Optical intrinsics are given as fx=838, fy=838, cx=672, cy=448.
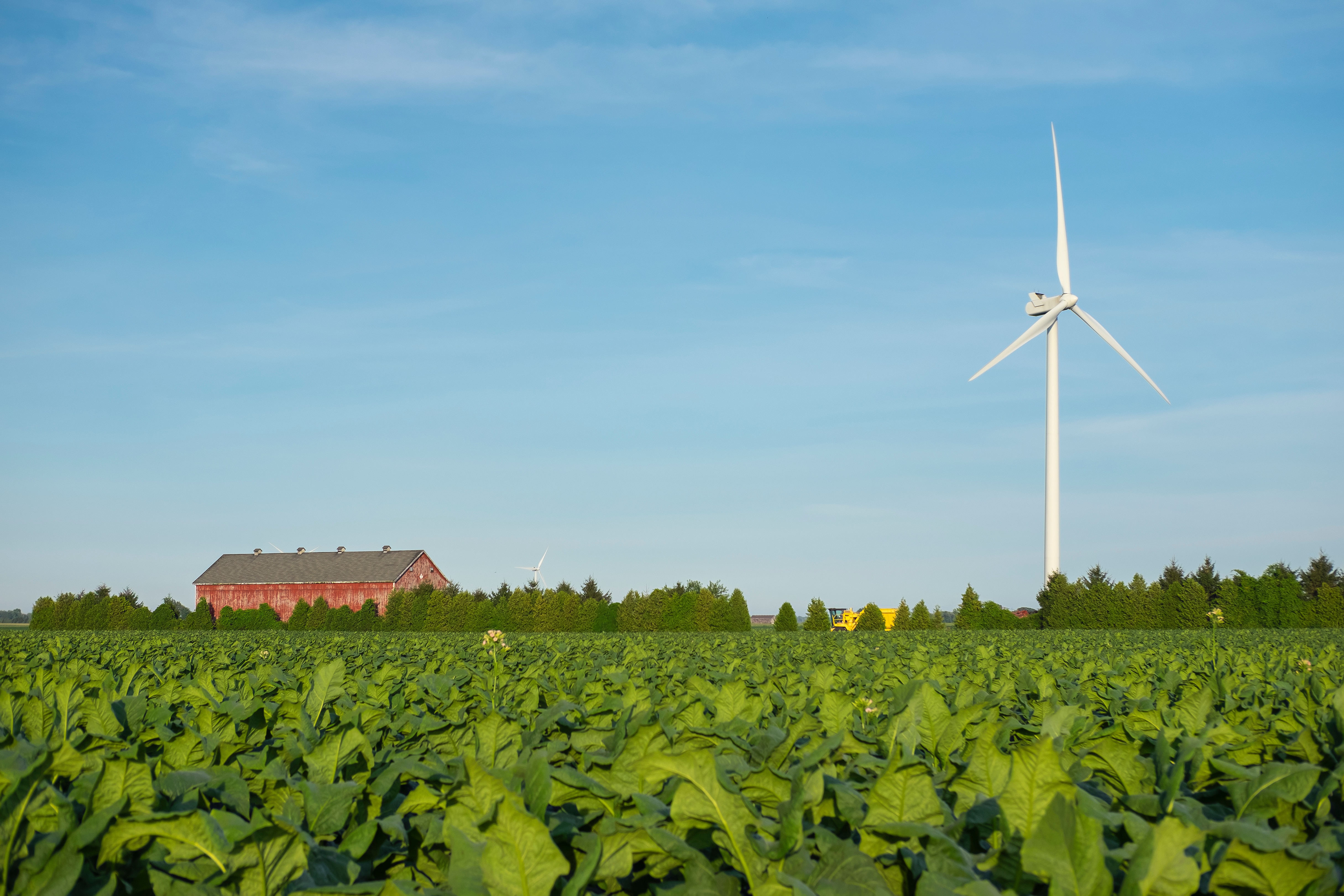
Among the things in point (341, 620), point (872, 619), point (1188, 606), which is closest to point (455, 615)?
point (341, 620)

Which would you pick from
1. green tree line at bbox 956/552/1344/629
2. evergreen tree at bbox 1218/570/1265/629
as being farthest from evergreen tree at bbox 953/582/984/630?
evergreen tree at bbox 1218/570/1265/629

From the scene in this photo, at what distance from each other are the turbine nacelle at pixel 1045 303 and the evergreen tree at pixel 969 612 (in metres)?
18.8

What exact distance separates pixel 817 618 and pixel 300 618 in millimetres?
36854

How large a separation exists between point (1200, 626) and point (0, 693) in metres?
56.6

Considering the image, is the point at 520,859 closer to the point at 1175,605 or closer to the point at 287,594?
the point at 1175,605

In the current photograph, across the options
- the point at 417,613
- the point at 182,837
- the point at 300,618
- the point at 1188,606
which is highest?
the point at 182,837

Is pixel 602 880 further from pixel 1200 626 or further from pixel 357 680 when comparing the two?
pixel 1200 626

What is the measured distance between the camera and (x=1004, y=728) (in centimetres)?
329

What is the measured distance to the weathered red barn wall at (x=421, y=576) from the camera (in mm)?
87438

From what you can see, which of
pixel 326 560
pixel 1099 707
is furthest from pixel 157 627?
pixel 1099 707

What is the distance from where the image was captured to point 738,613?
178ft

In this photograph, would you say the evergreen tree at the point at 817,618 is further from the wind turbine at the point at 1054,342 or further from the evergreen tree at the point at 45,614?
the evergreen tree at the point at 45,614

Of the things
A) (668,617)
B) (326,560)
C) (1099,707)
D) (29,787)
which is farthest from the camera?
(326,560)

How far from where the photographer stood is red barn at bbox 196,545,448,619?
8812 cm
